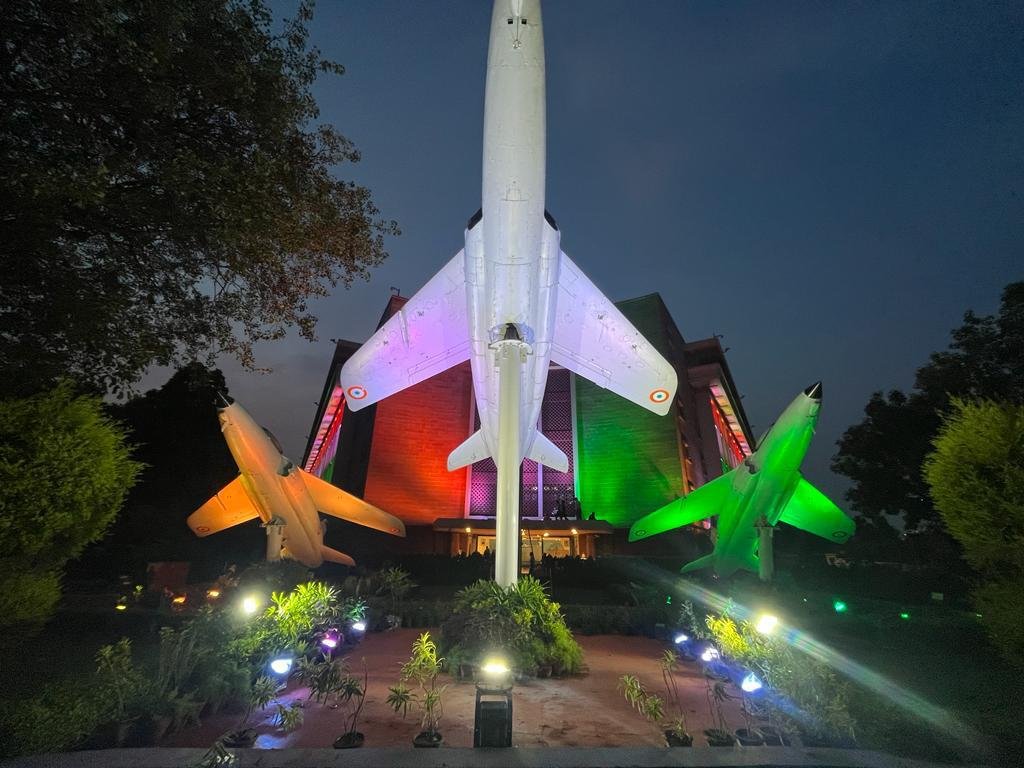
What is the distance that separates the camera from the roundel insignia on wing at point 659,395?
1088 centimetres

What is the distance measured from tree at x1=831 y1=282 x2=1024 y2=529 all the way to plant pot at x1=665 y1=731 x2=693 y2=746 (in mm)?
17488

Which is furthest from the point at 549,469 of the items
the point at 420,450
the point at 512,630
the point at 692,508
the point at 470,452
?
the point at 512,630

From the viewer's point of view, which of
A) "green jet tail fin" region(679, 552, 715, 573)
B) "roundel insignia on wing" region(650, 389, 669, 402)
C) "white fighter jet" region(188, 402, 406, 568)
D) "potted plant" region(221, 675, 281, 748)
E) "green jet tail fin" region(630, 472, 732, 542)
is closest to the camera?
"potted plant" region(221, 675, 281, 748)

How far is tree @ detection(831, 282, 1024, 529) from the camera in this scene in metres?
17.9

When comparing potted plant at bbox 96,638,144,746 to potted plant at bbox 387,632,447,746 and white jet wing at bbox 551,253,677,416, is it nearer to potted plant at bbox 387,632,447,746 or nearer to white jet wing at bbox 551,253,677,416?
potted plant at bbox 387,632,447,746

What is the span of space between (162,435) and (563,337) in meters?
29.7

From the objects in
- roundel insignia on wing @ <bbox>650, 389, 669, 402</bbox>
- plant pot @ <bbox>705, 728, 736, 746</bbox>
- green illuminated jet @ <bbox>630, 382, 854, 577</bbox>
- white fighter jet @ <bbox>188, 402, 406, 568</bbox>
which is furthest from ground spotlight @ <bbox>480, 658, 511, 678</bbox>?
green illuminated jet @ <bbox>630, 382, 854, 577</bbox>

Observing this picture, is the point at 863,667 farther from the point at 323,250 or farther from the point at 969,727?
the point at 323,250

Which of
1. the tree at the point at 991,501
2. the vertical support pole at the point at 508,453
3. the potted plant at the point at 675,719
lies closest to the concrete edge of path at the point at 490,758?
the potted plant at the point at 675,719

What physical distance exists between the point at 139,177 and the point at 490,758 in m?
8.78

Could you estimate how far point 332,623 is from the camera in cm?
891

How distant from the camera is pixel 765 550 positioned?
14.2 meters

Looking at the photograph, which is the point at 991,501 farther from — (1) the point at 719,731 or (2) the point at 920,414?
(2) the point at 920,414

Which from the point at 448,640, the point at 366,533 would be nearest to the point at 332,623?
the point at 448,640
